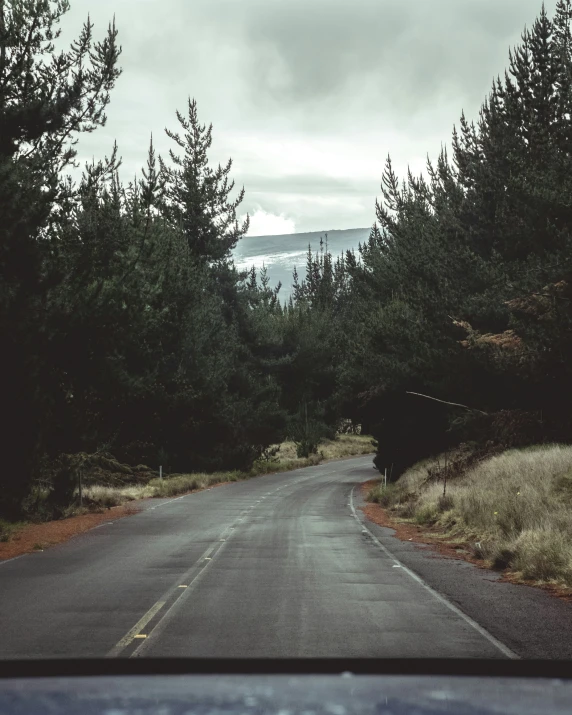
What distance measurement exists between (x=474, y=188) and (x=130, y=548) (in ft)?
88.6

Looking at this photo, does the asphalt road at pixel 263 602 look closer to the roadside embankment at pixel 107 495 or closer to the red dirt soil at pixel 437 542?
the red dirt soil at pixel 437 542

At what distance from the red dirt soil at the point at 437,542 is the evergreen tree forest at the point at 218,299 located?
5.40 meters

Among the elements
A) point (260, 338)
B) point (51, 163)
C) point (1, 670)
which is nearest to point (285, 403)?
point (260, 338)

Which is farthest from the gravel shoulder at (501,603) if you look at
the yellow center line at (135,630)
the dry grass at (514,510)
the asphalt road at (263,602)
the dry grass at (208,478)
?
the dry grass at (208,478)

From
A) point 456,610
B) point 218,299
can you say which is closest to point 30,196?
point 456,610

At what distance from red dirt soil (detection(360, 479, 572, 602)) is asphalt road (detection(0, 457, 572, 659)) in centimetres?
32

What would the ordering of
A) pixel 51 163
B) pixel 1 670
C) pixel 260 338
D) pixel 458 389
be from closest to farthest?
1. pixel 1 670
2. pixel 51 163
3. pixel 458 389
4. pixel 260 338

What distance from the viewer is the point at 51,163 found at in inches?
868

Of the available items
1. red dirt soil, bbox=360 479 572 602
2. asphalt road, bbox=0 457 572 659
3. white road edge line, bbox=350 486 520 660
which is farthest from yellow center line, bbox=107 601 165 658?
red dirt soil, bbox=360 479 572 602

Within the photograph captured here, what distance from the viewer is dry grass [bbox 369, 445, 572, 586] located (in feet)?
42.7

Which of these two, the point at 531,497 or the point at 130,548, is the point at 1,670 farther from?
the point at 531,497

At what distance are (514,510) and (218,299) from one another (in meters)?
40.5

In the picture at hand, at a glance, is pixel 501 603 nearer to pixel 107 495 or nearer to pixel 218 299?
pixel 107 495

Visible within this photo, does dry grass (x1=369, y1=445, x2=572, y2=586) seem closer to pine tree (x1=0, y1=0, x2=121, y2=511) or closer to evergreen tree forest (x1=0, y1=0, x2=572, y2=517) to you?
evergreen tree forest (x1=0, y1=0, x2=572, y2=517)
